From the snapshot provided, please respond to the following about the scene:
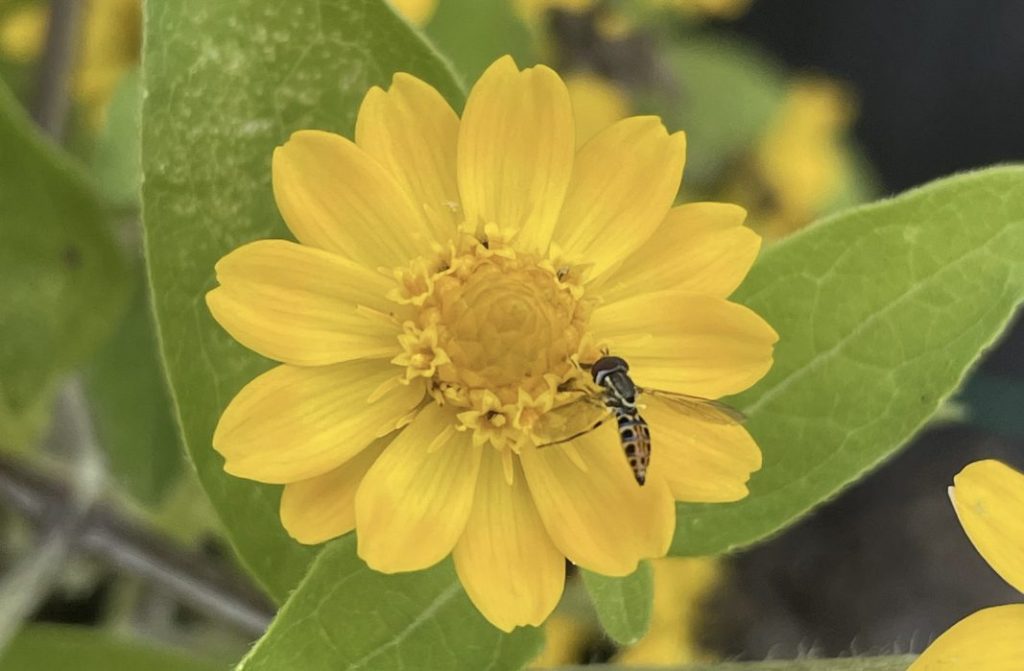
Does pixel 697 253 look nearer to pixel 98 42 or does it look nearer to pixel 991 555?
pixel 991 555

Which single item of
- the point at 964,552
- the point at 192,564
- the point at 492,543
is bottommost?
the point at 964,552

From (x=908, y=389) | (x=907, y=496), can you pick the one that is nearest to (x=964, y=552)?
(x=907, y=496)

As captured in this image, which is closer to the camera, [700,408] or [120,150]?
[700,408]

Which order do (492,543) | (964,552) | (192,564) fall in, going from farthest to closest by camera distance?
(964,552) < (192,564) < (492,543)

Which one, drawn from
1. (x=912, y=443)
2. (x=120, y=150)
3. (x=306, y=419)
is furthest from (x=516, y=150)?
(x=912, y=443)

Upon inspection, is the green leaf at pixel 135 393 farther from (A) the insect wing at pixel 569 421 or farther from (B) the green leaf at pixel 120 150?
(A) the insect wing at pixel 569 421

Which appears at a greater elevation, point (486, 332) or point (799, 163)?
point (486, 332)

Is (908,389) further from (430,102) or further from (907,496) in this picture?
(907,496)
